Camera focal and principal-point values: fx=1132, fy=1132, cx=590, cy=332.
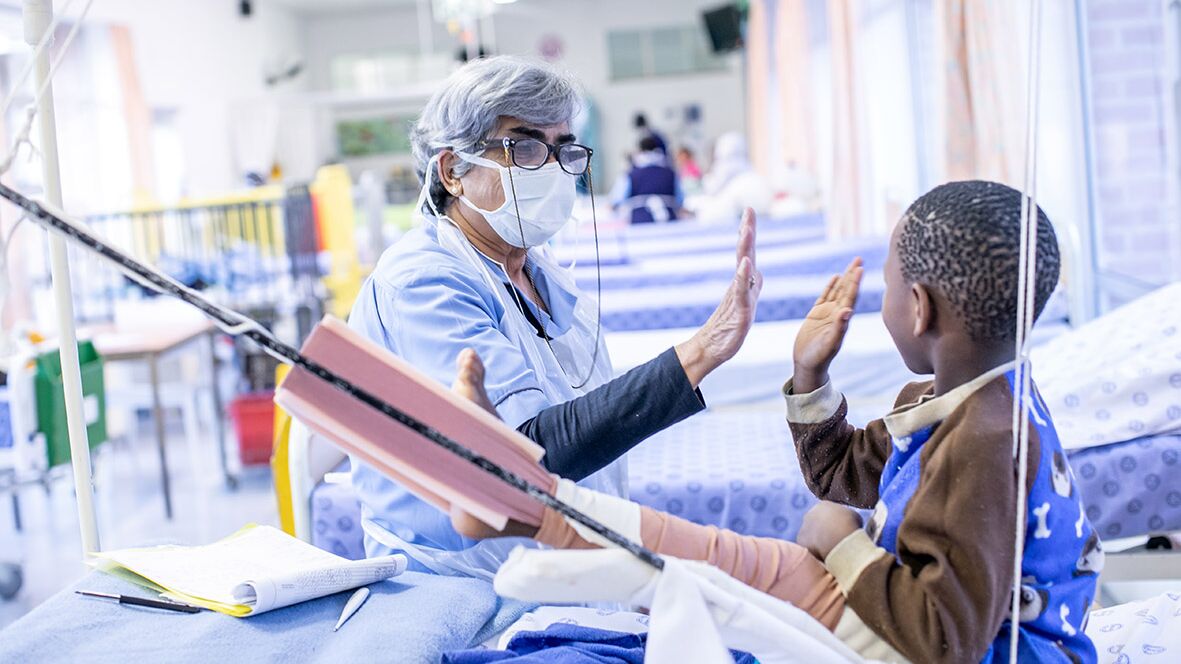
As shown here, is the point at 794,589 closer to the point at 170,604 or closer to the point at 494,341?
the point at 494,341

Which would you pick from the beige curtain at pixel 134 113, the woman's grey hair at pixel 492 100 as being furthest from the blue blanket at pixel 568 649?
the beige curtain at pixel 134 113

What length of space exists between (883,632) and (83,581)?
2.88 ft

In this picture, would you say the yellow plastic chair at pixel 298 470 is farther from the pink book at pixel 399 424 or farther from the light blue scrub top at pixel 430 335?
the pink book at pixel 399 424

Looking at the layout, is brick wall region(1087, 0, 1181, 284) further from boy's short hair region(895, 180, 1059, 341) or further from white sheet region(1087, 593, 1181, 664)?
boy's short hair region(895, 180, 1059, 341)

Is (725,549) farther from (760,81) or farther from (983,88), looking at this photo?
(760,81)

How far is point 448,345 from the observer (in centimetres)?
136

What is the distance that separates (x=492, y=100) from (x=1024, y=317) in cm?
80

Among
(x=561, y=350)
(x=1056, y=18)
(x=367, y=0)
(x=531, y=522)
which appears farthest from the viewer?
(x=367, y=0)

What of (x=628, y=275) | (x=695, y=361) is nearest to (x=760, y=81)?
(x=628, y=275)

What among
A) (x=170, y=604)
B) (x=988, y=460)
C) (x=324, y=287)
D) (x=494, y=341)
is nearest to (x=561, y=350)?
(x=494, y=341)

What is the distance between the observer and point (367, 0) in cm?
1541

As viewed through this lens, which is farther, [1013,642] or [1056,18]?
[1056,18]

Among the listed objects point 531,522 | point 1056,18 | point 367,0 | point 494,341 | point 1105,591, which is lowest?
point 1105,591

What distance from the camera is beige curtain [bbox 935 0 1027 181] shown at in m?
3.79
